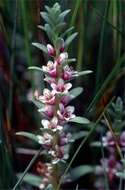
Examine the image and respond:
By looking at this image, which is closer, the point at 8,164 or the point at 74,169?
the point at 8,164

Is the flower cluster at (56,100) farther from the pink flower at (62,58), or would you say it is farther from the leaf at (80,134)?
the leaf at (80,134)

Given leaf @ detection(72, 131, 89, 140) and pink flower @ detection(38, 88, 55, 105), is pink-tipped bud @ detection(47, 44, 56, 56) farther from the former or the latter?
leaf @ detection(72, 131, 89, 140)

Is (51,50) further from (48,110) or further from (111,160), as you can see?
(111,160)

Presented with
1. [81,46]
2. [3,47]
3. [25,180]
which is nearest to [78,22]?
[81,46]

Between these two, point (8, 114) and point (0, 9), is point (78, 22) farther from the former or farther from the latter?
point (8, 114)

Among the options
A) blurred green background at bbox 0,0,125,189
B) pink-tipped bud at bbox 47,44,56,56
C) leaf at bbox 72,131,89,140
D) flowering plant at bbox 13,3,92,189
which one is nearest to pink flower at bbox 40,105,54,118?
flowering plant at bbox 13,3,92,189

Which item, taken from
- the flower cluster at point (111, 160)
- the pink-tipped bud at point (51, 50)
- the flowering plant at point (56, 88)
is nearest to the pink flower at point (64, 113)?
the flowering plant at point (56, 88)
